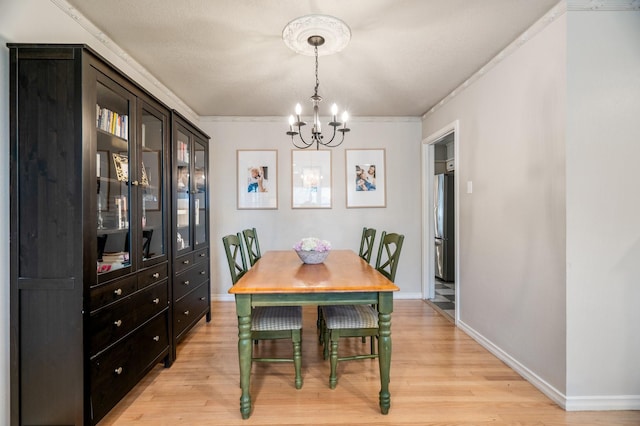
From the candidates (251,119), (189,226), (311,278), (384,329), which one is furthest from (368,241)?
(251,119)

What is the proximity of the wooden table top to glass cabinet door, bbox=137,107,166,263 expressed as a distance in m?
0.74

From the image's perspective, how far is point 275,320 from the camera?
2033mm

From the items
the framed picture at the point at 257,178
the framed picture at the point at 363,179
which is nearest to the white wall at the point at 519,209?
the framed picture at the point at 363,179

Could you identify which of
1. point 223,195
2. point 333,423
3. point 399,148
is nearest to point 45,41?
point 223,195

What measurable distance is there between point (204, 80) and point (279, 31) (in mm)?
1143

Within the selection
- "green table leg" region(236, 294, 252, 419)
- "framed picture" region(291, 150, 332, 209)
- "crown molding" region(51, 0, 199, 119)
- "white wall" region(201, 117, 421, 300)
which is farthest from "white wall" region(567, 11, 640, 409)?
"crown molding" region(51, 0, 199, 119)

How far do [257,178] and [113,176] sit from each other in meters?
2.25

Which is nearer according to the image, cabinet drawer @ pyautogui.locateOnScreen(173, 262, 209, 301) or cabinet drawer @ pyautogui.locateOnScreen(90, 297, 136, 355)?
cabinet drawer @ pyautogui.locateOnScreen(90, 297, 136, 355)

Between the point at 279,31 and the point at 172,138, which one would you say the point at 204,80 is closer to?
the point at 172,138

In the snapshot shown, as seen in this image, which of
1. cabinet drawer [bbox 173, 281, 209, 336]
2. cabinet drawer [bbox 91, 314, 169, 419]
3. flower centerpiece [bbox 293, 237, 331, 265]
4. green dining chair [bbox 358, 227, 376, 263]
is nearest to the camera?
cabinet drawer [bbox 91, 314, 169, 419]

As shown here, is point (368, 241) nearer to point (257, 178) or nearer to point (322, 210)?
point (322, 210)

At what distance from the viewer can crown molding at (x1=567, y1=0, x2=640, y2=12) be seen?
1.79 m

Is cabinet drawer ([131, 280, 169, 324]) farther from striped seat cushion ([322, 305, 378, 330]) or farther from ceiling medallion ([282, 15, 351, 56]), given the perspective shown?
ceiling medallion ([282, 15, 351, 56])

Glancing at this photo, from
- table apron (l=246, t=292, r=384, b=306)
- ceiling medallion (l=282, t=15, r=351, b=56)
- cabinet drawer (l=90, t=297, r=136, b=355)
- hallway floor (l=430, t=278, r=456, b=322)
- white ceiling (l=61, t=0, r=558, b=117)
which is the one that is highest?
white ceiling (l=61, t=0, r=558, b=117)
